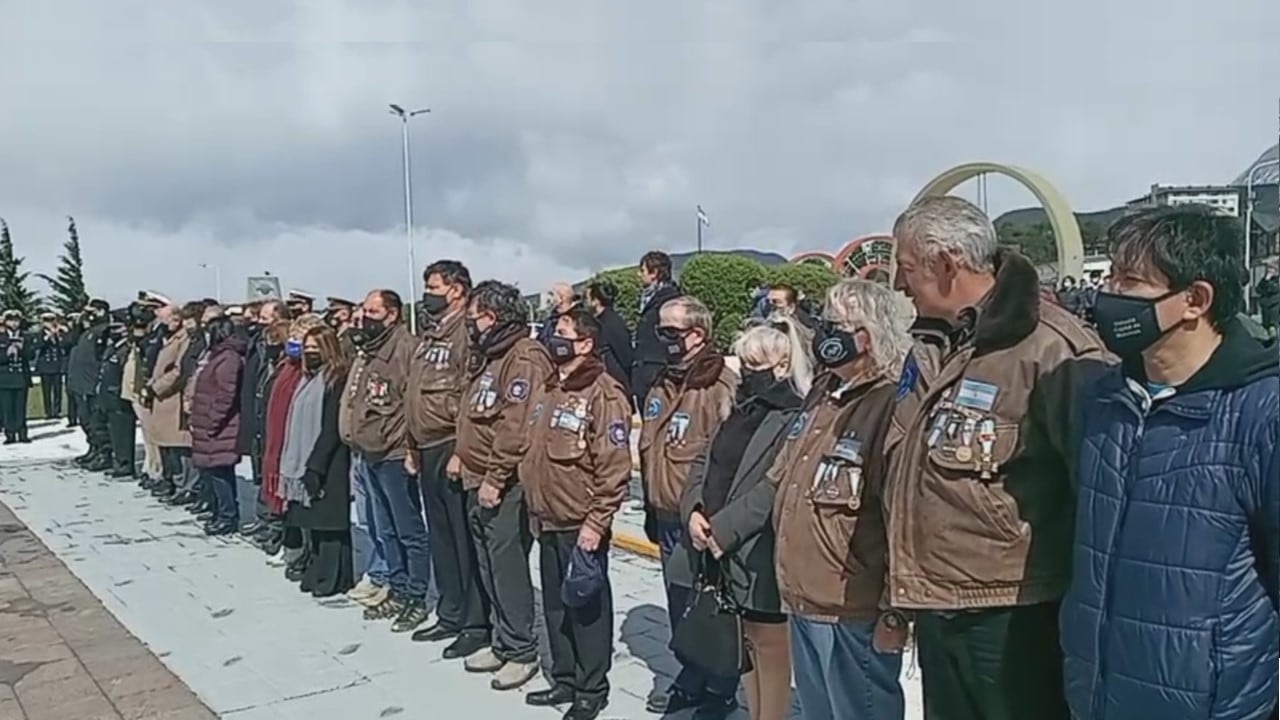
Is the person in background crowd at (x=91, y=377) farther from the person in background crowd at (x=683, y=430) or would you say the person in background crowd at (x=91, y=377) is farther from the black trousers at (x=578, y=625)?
the person in background crowd at (x=683, y=430)

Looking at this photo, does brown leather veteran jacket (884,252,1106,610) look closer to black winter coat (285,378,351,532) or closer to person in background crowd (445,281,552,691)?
person in background crowd (445,281,552,691)

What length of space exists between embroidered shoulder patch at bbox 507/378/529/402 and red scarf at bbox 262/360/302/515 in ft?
7.67

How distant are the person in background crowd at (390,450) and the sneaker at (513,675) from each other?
982 millimetres

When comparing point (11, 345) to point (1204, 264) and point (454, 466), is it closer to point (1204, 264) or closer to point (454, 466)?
point (454, 466)

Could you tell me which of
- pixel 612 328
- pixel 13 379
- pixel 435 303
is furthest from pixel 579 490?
pixel 13 379

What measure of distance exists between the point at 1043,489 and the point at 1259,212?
1.50m

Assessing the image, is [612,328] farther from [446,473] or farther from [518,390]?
[518,390]

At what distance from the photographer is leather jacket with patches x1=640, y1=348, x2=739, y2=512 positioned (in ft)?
12.4

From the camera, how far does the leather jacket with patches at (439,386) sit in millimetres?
5004

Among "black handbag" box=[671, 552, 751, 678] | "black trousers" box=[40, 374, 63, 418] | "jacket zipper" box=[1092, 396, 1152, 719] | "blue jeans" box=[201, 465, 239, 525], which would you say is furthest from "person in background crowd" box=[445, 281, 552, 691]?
"black trousers" box=[40, 374, 63, 418]

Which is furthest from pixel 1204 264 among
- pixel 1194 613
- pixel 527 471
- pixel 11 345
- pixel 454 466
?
pixel 11 345

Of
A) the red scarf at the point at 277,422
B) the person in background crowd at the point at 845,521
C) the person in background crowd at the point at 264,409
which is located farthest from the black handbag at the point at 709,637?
the person in background crowd at the point at 264,409

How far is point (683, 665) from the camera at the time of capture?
4004 mm

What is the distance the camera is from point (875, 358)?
2.81 m
